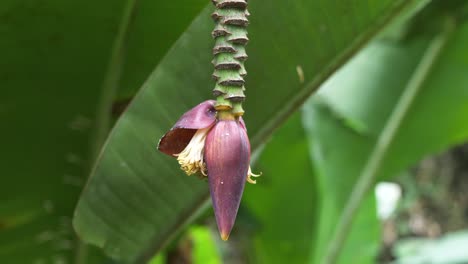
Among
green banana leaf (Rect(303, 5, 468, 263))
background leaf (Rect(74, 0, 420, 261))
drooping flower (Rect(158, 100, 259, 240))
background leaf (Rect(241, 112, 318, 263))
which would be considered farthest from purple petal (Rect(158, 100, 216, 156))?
background leaf (Rect(241, 112, 318, 263))

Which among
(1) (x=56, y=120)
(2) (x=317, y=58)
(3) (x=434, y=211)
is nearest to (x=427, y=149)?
(2) (x=317, y=58)

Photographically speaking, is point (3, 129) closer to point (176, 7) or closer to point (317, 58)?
point (176, 7)

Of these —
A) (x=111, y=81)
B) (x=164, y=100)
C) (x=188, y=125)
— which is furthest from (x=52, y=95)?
(x=188, y=125)

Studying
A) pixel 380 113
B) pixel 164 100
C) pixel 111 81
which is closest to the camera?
pixel 164 100

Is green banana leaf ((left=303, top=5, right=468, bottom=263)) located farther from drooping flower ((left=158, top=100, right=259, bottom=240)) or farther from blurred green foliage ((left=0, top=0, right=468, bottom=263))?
Answer: drooping flower ((left=158, top=100, right=259, bottom=240))

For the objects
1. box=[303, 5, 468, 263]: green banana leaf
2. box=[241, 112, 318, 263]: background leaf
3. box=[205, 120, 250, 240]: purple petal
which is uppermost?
box=[303, 5, 468, 263]: green banana leaf

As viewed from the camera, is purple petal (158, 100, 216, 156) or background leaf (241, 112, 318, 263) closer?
purple petal (158, 100, 216, 156)

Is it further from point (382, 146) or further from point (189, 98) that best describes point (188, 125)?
point (382, 146)
